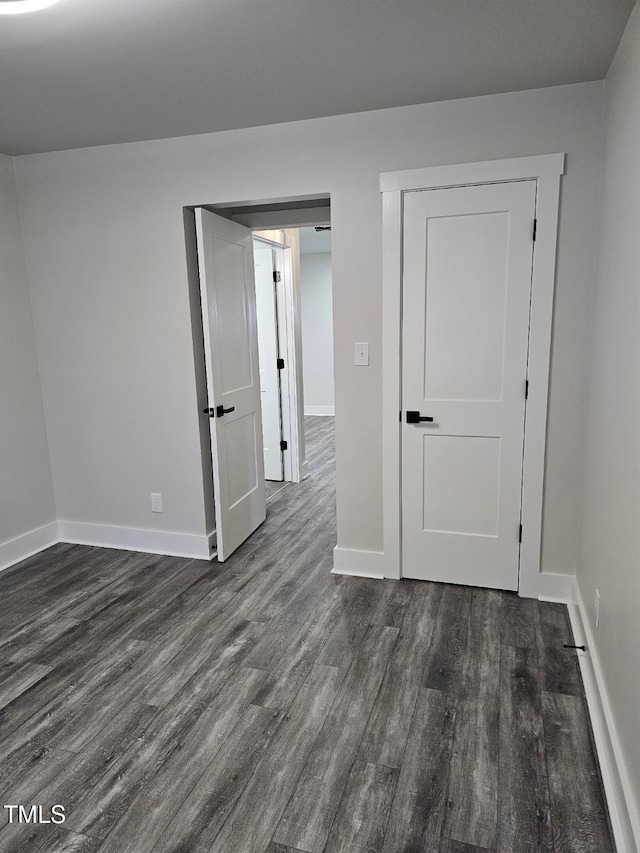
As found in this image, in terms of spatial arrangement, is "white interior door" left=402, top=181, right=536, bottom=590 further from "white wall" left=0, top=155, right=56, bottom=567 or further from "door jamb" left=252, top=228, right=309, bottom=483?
"white wall" left=0, top=155, right=56, bottom=567

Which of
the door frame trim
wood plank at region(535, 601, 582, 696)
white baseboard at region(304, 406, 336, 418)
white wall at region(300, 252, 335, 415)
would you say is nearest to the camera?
wood plank at region(535, 601, 582, 696)

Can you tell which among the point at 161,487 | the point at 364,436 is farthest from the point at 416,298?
the point at 161,487

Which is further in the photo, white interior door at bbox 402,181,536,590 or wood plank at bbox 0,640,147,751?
white interior door at bbox 402,181,536,590

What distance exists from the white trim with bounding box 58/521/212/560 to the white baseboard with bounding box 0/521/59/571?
74mm

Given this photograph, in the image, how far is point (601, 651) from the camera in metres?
2.00

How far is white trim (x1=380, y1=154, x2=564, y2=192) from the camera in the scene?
8.14 ft

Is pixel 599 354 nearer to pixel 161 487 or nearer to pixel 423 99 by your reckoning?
pixel 423 99

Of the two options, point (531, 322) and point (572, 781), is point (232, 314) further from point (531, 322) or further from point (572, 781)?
point (572, 781)

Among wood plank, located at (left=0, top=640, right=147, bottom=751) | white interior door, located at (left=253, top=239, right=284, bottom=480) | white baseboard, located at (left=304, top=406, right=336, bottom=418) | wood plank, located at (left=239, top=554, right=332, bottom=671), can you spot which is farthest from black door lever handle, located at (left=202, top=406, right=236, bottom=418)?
white baseboard, located at (left=304, top=406, right=336, bottom=418)

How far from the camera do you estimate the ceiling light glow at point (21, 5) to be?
1.64m

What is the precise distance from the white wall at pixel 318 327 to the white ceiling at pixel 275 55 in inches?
228

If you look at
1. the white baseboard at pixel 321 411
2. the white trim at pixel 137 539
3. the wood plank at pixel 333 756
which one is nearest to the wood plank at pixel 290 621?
the wood plank at pixel 333 756

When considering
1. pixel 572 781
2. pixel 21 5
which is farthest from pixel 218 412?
pixel 572 781

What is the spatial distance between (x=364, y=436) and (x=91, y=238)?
2.05 metres
